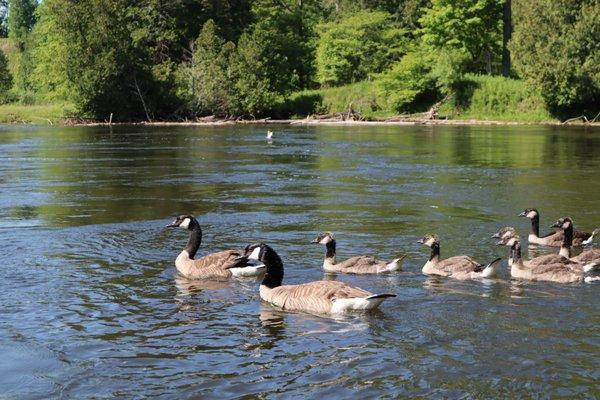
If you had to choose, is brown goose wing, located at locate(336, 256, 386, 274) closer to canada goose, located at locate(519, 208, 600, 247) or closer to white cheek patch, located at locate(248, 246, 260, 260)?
white cheek patch, located at locate(248, 246, 260, 260)

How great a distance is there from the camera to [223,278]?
14.7 metres

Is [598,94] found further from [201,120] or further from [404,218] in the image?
[404,218]

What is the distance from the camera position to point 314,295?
1218 cm

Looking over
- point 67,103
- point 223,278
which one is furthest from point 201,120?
point 223,278

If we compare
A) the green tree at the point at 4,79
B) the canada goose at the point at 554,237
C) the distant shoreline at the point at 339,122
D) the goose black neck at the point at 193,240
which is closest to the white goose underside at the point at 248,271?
the goose black neck at the point at 193,240

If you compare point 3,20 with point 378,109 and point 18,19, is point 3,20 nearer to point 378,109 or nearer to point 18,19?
point 18,19

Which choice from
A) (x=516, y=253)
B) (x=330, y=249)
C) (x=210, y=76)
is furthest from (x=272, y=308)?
(x=210, y=76)

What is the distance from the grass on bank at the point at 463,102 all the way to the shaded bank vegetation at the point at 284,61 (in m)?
0.11

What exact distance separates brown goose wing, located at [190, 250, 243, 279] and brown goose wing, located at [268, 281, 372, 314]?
206 centimetres

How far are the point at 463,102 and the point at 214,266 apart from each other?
2701 inches

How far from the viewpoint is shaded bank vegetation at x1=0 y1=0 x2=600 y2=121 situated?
79188 millimetres

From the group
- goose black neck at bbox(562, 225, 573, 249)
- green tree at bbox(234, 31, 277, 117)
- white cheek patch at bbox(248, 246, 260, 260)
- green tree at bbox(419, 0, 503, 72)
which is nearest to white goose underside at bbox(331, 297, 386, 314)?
white cheek patch at bbox(248, 246, 260, 260)

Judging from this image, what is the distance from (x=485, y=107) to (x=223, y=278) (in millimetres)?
66813

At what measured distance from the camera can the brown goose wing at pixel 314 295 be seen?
1200cm
